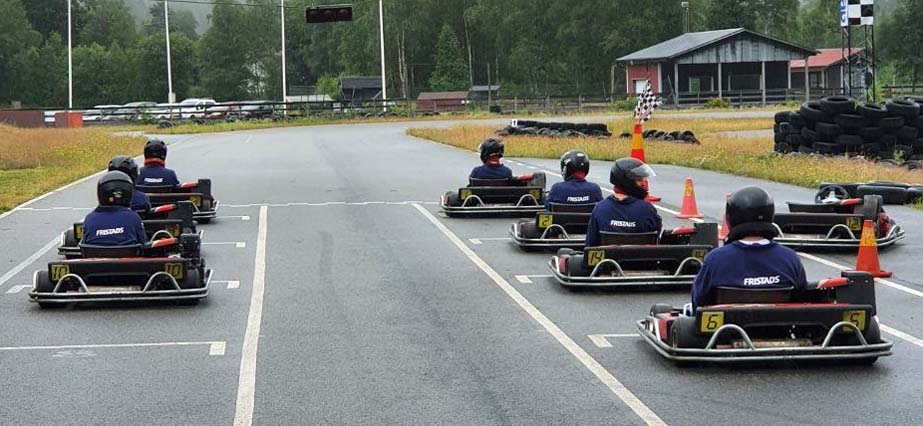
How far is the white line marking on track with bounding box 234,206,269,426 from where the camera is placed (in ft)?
24.0

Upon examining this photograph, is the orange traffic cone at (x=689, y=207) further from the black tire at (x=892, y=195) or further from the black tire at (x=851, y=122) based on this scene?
the black tire at (x=851, y=122)

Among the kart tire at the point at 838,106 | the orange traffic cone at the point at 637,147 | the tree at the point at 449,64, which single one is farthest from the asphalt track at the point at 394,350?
the tree at the point at 449,64

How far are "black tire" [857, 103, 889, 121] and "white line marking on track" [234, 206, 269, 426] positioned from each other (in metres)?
15.1

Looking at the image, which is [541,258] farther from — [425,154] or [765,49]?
[765,49]

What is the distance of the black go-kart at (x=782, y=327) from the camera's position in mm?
8062

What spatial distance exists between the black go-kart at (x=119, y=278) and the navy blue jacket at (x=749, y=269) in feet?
15.2

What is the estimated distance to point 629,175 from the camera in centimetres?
1128

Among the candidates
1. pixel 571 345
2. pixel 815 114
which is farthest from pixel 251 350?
pixel 815 114

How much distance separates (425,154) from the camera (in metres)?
33.6

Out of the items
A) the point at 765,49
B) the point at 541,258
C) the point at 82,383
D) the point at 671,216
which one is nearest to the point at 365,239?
the point at 541,258

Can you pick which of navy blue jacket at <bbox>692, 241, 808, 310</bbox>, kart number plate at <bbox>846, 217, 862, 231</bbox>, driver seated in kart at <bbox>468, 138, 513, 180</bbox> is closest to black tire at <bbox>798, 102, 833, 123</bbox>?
driver seated in kart at <bbox>468, 138, 513, 180</bbox>

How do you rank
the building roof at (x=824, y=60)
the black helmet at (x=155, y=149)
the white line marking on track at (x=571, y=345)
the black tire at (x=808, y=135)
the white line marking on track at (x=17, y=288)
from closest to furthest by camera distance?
the white line marking on track at (x=571, y=345) < the white line marking on track at (x=17, y=288) < the black helmet at (x=155, y=149) < the black tire at (x=808, y=135) < the building roof at (x=824, y=60)

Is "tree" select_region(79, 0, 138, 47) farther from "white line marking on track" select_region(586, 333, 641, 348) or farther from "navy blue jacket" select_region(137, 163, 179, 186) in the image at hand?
"white line marking on track" select_region(586, 333, 641, 348)

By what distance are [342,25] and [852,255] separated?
102284mm
